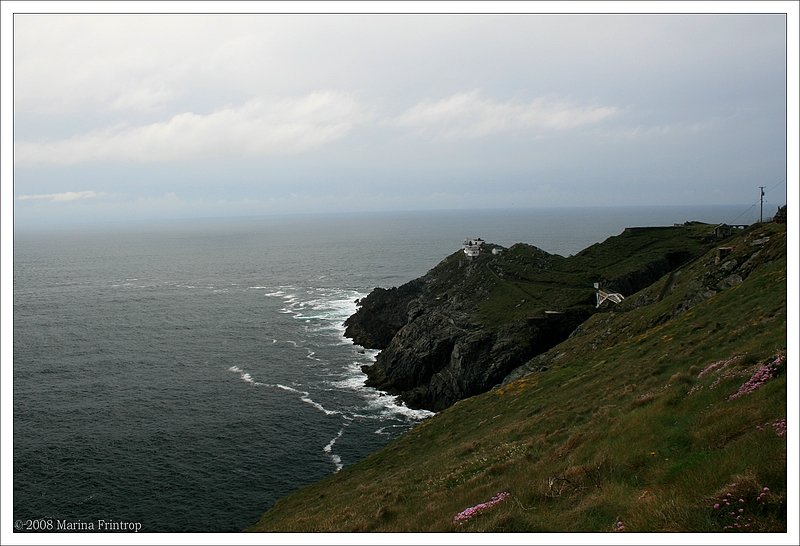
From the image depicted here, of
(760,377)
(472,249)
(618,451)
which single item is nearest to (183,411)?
(618,451)

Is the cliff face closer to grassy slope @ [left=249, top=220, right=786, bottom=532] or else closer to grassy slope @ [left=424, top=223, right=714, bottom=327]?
grassy slope @ [left=424, top=223, right=714, bottom=327]

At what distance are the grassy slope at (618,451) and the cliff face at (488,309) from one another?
27218 millimetres

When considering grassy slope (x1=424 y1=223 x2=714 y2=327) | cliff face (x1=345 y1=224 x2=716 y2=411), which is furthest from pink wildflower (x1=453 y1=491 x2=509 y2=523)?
grassy slope (x1=424 y1=223 x2=714 y2=327)

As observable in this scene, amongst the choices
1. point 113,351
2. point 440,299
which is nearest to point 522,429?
point 440,299

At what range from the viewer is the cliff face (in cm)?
7562

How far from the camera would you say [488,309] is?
92.2 m

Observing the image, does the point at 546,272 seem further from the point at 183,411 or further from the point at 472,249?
the point at 183,411

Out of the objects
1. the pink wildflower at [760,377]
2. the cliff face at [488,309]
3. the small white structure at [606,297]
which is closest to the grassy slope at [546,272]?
the cliff face at [488,309]

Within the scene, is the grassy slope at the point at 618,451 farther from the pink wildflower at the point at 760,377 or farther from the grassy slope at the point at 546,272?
the grassy slope at the point at 546,272

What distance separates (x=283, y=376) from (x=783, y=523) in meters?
75.3

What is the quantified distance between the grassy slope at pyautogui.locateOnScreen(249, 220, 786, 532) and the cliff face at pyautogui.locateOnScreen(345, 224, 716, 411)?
27.2 metres

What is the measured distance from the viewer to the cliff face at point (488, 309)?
75.6 metres

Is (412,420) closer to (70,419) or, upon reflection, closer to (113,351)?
(70,419)

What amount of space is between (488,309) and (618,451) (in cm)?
7496
